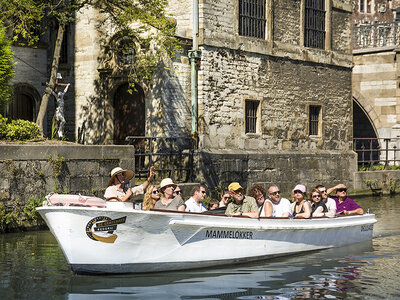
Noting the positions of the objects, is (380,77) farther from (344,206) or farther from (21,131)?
(21,131)

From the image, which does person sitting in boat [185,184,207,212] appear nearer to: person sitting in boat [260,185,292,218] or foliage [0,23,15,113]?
person sitting in boat [260,185,292,218]

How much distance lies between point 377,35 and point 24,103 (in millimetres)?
14903

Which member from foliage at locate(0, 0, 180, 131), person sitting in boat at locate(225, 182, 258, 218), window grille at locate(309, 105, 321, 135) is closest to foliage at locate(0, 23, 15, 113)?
foliage at locate(0, 0, 180, 131)

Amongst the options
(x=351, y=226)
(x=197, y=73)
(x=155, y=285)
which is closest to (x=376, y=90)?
(x=197, y=73)

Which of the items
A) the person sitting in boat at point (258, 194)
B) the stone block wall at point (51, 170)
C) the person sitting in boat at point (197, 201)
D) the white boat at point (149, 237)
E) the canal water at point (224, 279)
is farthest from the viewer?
the stone block wall at point (51, 170)

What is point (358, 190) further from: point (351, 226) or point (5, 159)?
point (5, 159)

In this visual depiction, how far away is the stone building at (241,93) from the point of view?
20188 mm

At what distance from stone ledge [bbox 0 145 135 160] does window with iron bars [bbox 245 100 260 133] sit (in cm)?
545

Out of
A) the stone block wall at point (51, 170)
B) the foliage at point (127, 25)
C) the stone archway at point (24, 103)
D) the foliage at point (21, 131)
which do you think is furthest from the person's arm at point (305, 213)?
the stone archway at point (24, 103)

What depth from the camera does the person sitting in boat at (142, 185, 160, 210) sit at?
11.3 metres

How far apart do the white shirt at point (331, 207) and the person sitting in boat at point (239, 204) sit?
2.11m

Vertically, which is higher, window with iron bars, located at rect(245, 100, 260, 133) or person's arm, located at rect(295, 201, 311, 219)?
window with iron bars, located at rect(245, 100, 260, 133)

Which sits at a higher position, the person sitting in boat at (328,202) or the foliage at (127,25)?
the foliage at (127,25)

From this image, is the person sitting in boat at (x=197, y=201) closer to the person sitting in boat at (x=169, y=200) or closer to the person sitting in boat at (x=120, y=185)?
the person sitting in boat at (x=169, y=200)
